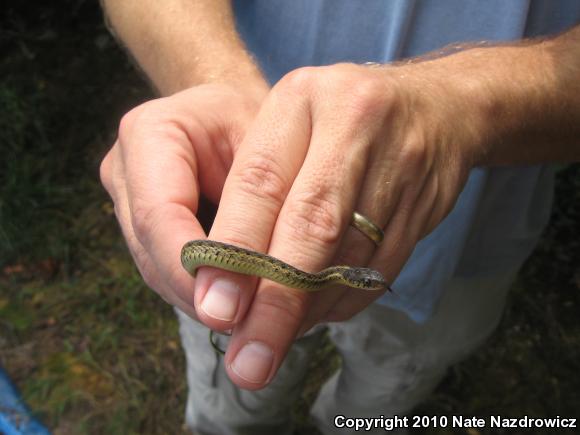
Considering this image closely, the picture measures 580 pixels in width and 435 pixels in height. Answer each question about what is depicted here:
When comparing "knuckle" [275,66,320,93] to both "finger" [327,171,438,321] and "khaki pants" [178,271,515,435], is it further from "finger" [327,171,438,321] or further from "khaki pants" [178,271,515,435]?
"khaki pants" [178,271,515,435]

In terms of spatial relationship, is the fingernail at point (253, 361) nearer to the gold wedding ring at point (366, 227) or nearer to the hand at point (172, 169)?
the hand at point (172, 169)

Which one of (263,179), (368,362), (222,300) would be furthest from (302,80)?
(368,362)

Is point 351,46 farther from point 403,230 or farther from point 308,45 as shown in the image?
point 403,230

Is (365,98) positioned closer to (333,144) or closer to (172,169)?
(333,144)

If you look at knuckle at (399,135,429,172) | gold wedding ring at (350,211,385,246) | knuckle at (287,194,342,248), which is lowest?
gold wedding ring at (350,211,385,246)

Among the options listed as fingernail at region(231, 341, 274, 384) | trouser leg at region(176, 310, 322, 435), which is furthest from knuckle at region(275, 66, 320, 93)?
trouser leg at region(176, 310, 322, 435)

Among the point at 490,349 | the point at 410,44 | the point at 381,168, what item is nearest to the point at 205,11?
the point at 410,44

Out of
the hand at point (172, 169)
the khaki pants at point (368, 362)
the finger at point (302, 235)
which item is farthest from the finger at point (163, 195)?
the khaki pants at point (368, 362)
